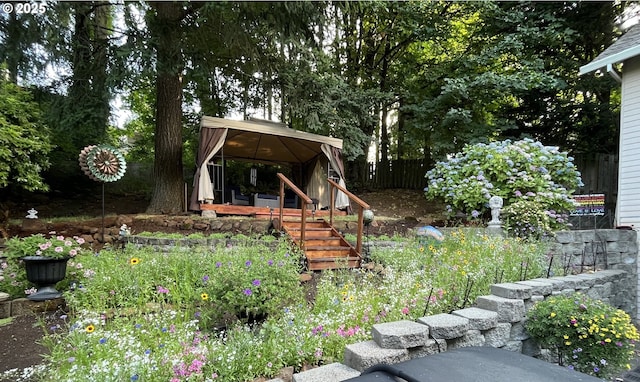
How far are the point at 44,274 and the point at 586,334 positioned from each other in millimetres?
4617

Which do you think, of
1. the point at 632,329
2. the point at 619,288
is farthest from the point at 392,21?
the point at 632,329

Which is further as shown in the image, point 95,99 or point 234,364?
point 95,99

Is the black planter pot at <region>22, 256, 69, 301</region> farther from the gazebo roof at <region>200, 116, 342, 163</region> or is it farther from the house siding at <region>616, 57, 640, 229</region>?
the house siding at <region>616, 57, 640, 229</region>

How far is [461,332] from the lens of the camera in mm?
2133

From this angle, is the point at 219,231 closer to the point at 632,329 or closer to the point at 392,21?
the point at 632,329

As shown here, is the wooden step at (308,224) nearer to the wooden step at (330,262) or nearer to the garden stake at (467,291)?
the wooden step at (330,262)

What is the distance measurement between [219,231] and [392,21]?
872cm

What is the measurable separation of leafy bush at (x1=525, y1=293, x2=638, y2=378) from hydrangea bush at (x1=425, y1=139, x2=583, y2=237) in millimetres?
2536

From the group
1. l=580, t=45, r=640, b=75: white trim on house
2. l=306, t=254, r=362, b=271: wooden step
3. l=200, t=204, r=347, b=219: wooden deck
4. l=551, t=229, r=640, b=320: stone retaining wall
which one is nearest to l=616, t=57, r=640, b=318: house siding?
l=580, t=45, r=640, b=75: white trim on house

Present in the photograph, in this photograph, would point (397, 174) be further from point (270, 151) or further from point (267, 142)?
point (267, 142)

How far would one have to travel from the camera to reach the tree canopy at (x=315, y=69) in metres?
5.66

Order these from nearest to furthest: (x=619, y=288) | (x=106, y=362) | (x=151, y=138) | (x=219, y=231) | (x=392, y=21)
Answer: (x=106, y=362)
(x=619, y=288)
(x=219, y=231)
(x=392, y=21)
(x=151, y=138)

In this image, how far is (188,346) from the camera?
191 cm

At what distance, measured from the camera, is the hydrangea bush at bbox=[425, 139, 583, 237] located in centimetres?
525
